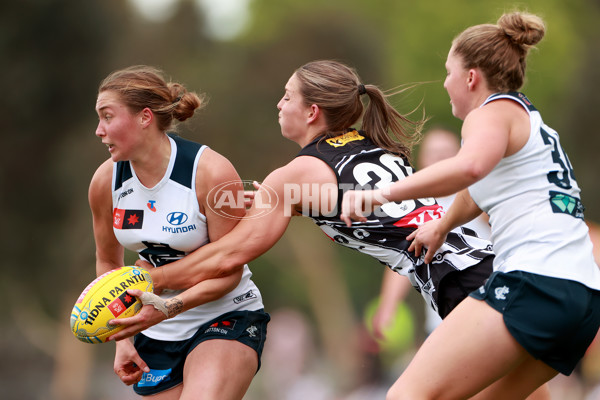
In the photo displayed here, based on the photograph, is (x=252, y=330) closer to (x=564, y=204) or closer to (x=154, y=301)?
(x=154, y=301)

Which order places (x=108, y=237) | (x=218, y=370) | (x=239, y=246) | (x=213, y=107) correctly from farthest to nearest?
(x=213, y=107) < (x=108, y=237) < (x=239, y=246) < (x=218, y=370)

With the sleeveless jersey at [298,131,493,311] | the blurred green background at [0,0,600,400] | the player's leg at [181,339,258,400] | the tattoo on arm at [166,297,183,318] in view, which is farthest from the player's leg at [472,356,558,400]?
the blurred green background at [0,0,600,400]

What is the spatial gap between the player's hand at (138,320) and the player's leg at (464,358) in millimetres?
1134

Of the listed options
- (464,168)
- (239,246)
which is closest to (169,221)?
(239,246)

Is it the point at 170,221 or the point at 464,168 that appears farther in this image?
the point at 170,221

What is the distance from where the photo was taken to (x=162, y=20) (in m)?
12.1

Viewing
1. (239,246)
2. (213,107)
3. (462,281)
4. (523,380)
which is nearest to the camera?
(523,380)

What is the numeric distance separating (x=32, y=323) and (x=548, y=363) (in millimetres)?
10170

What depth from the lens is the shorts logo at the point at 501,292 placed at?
7.66 feet

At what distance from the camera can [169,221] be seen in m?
3.18

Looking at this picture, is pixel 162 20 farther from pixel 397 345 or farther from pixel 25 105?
pixel 397 345

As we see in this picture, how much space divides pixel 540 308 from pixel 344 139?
3.98 ft

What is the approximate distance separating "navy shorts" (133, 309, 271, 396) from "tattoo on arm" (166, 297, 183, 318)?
19 cm

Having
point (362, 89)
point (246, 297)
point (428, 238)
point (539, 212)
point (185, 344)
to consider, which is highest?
point (362, 89)
